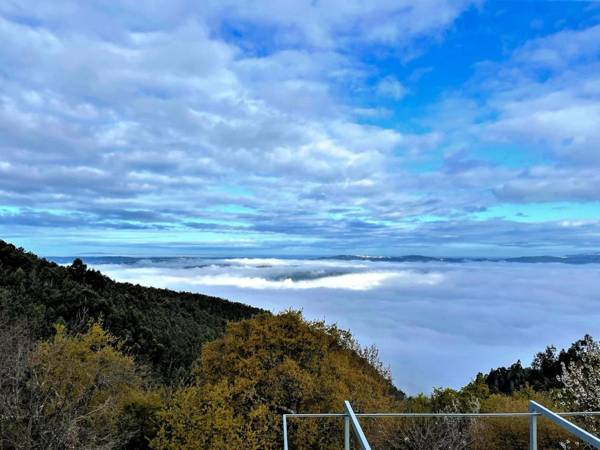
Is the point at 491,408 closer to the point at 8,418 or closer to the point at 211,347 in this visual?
the point at 211,347

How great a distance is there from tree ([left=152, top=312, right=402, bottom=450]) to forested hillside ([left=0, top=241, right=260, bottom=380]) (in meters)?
16.9

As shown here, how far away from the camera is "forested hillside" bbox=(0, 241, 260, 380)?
120 feet

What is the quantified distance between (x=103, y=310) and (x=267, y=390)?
32549mm

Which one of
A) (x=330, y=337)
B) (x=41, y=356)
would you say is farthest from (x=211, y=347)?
(x=41, y=356)

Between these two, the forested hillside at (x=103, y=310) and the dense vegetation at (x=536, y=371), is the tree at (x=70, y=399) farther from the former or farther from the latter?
the dense vegetation at (x=536, y=371)

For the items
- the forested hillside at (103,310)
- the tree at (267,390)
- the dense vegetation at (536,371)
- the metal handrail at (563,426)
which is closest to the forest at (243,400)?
the tree at (267,390)

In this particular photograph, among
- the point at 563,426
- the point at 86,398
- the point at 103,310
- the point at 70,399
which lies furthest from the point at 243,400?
the point at 103,310

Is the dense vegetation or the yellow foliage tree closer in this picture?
the yellow foliage tree

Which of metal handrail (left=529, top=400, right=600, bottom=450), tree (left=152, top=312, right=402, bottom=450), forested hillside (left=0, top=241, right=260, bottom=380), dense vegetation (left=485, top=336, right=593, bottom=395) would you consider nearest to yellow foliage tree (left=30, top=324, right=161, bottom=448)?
tree (left=152, top=312, right=402, bottom=450)

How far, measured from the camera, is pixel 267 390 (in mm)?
15602

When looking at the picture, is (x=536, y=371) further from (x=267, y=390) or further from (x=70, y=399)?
(x=70, y=399)

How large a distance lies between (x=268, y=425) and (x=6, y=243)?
48.9 m

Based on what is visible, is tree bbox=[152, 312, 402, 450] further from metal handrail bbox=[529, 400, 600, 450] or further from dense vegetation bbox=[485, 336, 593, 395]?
dense vegetation bbox=[485, 336, 593, 395]

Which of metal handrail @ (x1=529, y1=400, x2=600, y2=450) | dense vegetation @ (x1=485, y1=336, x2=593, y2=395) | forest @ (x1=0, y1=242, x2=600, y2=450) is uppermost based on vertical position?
metal handrail @ (x1=529, y1=400, x2=600, y2=450)
